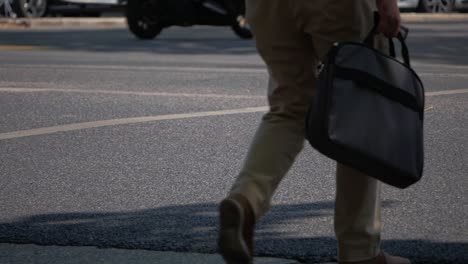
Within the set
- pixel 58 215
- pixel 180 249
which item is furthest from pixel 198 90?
pixel 180 249

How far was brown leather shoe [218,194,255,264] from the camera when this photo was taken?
405 cm

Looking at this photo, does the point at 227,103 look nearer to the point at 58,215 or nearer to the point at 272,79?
the point at 58,215

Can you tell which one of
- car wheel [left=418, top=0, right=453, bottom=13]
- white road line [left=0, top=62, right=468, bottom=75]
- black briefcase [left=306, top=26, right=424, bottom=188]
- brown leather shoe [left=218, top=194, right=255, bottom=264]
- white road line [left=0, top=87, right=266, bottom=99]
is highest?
black briefcase [left=306, top=26, right=424, bottom=188]

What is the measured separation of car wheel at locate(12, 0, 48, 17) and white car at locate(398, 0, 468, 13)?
699 cm

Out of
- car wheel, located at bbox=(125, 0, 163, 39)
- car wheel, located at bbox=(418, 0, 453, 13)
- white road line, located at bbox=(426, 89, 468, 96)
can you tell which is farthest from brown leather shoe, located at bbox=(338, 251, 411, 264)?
car wheel, located at bbox=(418, 0, 453, 13)

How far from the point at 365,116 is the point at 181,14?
1428cm

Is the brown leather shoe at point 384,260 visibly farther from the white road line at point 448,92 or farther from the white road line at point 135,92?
the white road line at point 448,92

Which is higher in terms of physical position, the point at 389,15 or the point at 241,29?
the point at 389,15

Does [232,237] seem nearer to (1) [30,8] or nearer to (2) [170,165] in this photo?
(2) [170,165]

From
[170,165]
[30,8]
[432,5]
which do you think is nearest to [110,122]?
[170,165]

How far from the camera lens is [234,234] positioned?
13.3 feet

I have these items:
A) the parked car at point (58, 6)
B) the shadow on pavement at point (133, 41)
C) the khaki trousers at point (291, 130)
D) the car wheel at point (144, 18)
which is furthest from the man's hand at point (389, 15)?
the parked car at point (58, 6)

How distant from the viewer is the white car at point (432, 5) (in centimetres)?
2552

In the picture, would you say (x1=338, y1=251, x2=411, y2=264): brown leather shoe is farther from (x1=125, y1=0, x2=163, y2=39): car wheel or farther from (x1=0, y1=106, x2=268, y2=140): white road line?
(x1=125, y1=0, x2=163, y2=39): car wheel
